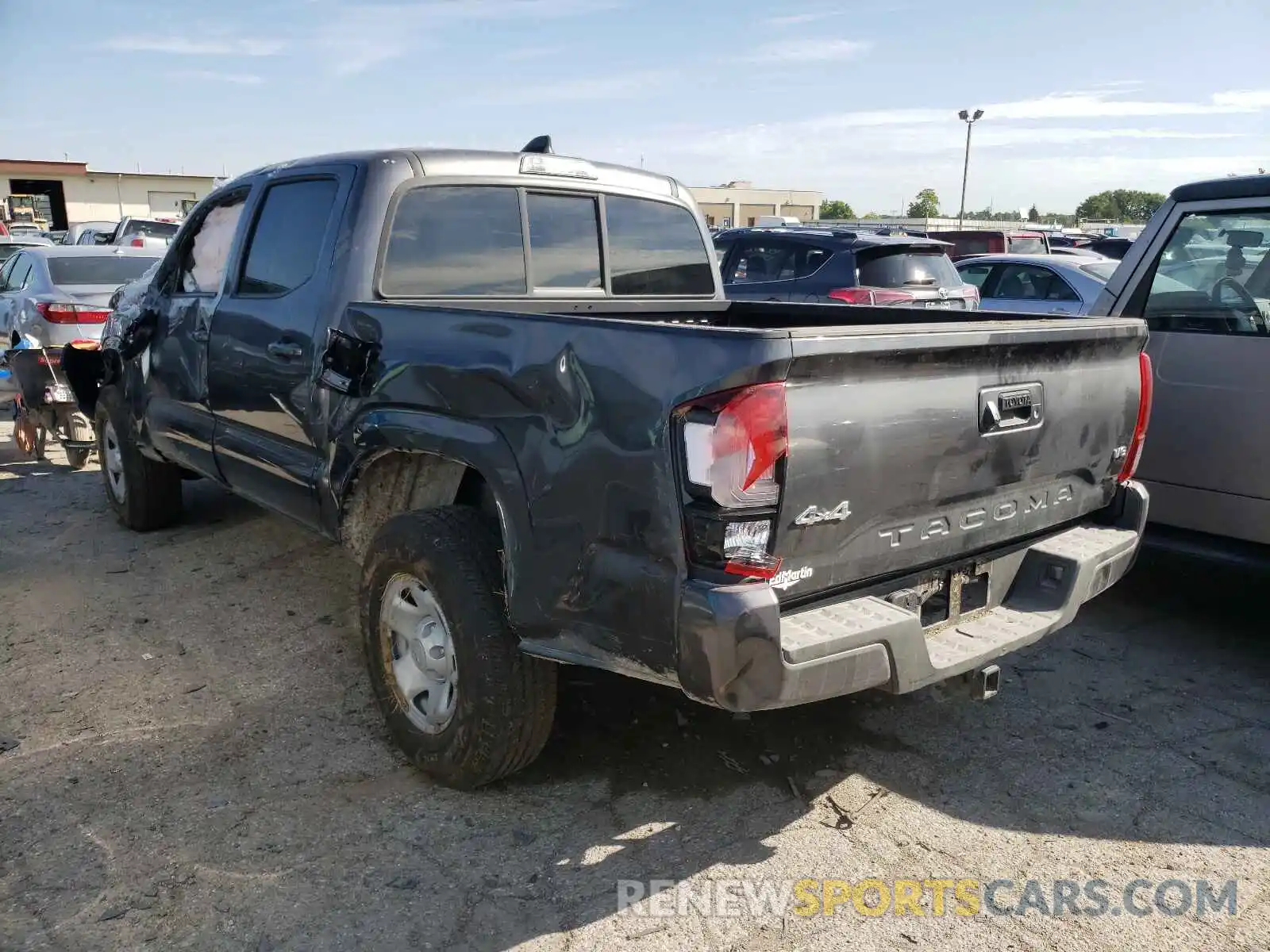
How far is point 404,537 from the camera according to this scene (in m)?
3.29

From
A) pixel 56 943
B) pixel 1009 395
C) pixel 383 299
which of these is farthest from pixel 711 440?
pixel 56 943

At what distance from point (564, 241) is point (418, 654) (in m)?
1.91

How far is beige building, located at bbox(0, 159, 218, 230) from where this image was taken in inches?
2007

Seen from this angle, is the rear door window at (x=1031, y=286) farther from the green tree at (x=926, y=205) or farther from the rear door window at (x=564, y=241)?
the green tree at (x=926, y=205)

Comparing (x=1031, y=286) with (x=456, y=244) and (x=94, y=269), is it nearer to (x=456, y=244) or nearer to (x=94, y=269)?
(x=456, y=244)

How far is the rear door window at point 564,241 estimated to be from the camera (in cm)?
429

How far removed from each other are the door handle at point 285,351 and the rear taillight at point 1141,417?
119 inches

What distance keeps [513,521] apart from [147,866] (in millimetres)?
1427

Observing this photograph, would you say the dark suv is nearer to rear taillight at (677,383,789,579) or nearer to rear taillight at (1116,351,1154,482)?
rear taillight at (1116,351,1154,482)

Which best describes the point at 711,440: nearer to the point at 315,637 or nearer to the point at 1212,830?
the point at 1212,830

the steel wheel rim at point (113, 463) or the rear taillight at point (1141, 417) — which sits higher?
the rear taillight at point (1141, 417)

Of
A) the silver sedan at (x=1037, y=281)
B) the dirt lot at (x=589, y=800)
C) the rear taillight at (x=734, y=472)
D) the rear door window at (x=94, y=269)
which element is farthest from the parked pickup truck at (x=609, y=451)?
the silver sedan at (x=1037, y=281)

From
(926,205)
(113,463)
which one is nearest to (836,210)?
(926,205)

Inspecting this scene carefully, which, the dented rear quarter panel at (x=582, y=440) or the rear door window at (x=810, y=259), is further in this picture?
the rear door window at (x=810, y=259)
